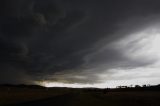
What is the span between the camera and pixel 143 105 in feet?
152

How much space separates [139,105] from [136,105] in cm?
59

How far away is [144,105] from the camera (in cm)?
4594

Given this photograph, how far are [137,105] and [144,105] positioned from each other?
4.11 feet

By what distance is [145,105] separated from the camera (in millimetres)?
45969

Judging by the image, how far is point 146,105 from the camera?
46000 millimetres

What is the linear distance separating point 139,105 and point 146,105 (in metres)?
1.16

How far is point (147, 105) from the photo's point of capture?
45719mm

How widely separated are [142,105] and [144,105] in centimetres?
67

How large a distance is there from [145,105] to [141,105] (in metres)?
0.94

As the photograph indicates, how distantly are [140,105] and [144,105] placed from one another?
36.1 inches

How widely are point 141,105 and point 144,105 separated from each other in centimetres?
89

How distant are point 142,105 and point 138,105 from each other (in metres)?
0.75

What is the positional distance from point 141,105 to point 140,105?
196 mm
